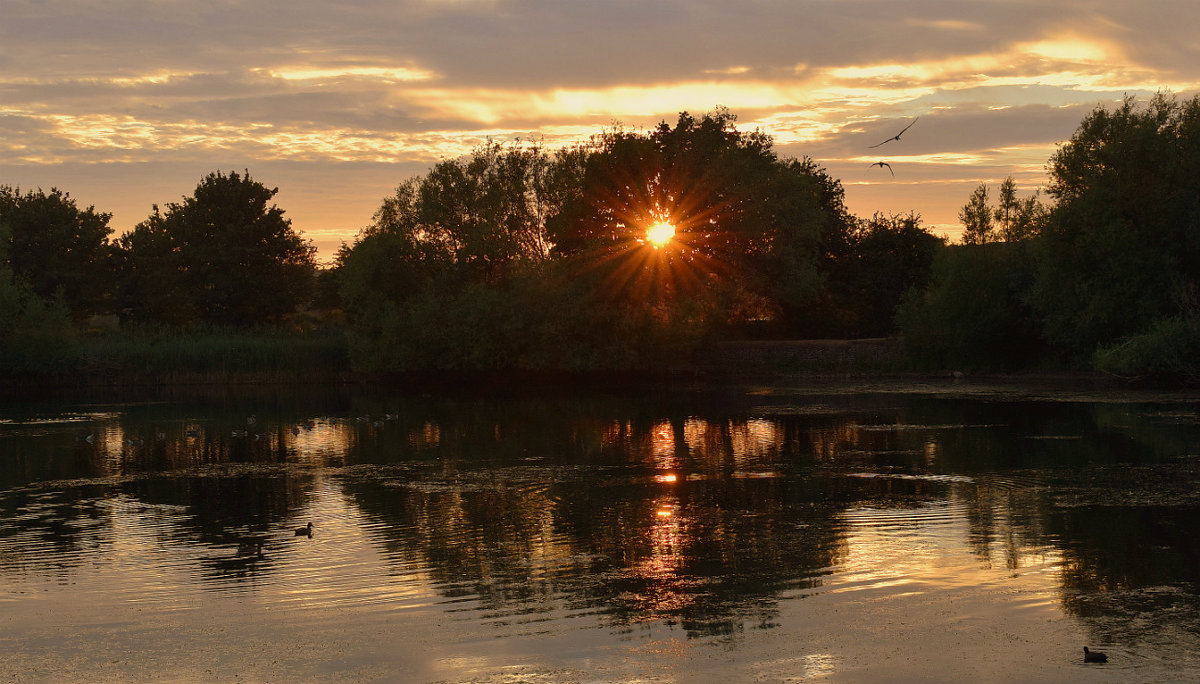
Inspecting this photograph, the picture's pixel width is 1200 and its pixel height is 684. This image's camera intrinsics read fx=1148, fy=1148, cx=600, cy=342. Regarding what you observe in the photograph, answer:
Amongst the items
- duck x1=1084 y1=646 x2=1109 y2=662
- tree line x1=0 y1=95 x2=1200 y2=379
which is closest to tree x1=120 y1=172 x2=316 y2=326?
tree line x1=0 y1=95 x2=1200 y2=379

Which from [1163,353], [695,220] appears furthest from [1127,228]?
[695,220]

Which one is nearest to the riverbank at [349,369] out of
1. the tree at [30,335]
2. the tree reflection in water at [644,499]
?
the tree at [30,335]

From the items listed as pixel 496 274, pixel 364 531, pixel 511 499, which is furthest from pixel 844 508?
pixel 496 274

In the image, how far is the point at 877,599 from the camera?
12484 mm

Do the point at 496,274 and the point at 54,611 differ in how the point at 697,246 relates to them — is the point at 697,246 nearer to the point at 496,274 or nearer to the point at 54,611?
the point at 496,274

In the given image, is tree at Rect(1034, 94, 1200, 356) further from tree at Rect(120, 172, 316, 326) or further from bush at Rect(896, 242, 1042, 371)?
tree at Rect(120, 172, 316, 326)

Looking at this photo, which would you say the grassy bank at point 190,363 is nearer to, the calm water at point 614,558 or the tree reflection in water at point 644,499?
the tree reflection in water at point 644,499

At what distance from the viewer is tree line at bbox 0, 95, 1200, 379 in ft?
156

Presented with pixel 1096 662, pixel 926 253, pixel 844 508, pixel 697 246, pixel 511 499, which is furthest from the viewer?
pixel 926 253

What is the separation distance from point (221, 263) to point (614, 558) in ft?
228

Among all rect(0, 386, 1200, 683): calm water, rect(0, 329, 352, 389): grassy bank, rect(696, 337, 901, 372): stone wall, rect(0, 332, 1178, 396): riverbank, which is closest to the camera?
rect(0, 386, 1200, 683): calm water

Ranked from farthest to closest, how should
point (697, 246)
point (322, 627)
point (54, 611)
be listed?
point (697, 246) < point (54, 611) < point (322, 627)

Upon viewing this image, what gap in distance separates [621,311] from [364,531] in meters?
42.6

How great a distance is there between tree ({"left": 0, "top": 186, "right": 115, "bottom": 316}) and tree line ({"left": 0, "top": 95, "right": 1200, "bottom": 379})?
0.51 ft
